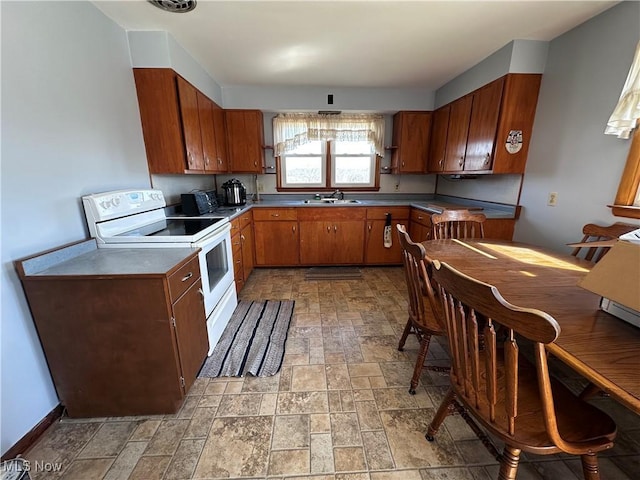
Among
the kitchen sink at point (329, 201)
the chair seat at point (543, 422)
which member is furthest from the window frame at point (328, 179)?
the chair seat at point (543, 422)

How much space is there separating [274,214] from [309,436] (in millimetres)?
2571

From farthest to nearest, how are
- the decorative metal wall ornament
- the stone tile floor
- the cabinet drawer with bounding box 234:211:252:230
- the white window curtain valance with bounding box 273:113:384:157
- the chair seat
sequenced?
the white window curtain valance with bounding box 273:113:384:157 < the cabinet drawer with bounding box 234:211:252:230 < the decorative metal wall ornament < the stone tile floor < the chair seat

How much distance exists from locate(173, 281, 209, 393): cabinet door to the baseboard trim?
2.14 ft

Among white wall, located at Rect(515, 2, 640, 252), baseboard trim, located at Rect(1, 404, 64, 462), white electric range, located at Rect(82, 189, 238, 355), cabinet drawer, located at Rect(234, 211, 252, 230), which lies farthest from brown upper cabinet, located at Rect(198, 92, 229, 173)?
white wall, located at Rect(515, 2, 640, 252)

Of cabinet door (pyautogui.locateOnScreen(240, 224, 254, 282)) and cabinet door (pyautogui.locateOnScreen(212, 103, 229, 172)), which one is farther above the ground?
cabinet door (pyautogui.locateOnScreen(212, 103, 229, 172))

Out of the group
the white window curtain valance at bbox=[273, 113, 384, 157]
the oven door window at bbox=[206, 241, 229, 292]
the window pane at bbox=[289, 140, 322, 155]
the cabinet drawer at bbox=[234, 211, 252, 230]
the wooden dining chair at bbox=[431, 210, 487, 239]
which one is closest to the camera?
the oven door window at bbox=[206, 241, 229, 292]

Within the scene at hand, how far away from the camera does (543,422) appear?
2.98 ft

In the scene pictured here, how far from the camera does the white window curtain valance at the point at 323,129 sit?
369 centimetres

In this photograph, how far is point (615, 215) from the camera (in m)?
1.75

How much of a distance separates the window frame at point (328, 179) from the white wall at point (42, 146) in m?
2.20

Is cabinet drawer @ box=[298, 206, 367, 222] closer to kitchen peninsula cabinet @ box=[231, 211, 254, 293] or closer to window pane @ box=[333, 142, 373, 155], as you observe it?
kitchen peninsula cabinet @ box=[231, 211, 254, 293]

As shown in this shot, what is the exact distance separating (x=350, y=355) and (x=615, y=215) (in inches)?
79.1

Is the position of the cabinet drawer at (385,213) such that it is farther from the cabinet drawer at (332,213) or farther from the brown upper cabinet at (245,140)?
the brown upper cabinet at (245,140)

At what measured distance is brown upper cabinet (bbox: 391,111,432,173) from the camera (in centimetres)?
359
